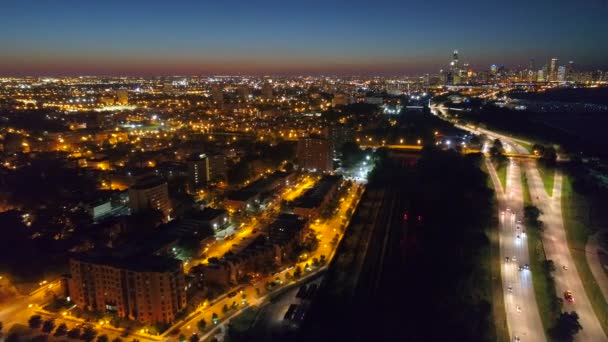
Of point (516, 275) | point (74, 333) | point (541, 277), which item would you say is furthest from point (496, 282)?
point (74, 333)

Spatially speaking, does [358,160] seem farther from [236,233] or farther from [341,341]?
[341,341]

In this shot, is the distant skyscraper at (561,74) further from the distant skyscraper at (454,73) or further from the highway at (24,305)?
the highway at (24,305)

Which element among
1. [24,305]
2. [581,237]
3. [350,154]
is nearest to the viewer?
[24,305]

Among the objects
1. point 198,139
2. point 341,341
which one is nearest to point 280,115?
point 198,139

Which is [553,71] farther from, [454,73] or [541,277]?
[541,277]

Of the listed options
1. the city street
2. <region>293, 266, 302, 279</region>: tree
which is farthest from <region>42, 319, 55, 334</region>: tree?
<region>293, 266, 302, 279</region>: tree

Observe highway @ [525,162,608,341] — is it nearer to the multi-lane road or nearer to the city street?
the multi-lane road
